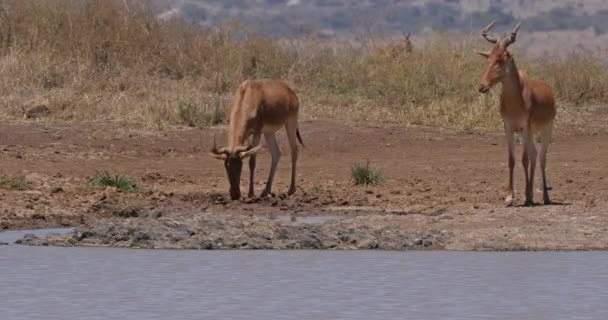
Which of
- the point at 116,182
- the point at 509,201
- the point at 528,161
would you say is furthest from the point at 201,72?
the point at 509,201

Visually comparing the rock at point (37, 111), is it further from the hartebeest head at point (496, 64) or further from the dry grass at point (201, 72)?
the hartebeest head at point (496, 64)

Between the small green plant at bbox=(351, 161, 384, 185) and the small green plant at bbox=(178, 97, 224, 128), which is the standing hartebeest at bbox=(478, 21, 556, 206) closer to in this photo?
the small green plant at bbox=(351, 161, 384, 185)

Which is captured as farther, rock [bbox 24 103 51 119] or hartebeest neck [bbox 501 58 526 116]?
rock [bbox 24 103 51 119]

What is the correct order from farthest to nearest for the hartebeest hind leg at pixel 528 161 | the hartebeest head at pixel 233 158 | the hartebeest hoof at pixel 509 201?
the hartebeest head at pixel 233 158 < the hartebeest hind leg at pixel 528 161 < the hartebeest hoof at pixel 509 201

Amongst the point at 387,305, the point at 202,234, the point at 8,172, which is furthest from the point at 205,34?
the point at 387,305

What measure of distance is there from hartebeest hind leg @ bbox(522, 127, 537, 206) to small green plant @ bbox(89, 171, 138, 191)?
4.24m

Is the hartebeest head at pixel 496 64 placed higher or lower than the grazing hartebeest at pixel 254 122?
higher

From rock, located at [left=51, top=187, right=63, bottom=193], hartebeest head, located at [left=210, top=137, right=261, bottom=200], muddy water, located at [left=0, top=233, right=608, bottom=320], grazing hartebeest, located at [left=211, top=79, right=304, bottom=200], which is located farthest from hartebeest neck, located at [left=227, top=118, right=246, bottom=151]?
Result: muddy water, located at [left=0, top=233, right=608, bottom=320]

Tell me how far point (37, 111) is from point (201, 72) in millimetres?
4006

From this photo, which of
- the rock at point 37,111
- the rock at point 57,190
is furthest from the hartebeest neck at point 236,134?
the rock at point 37,111

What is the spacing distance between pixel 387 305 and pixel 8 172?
25.7ft

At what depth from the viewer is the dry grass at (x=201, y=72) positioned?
71.7ft

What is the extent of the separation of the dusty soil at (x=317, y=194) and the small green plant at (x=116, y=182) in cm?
18

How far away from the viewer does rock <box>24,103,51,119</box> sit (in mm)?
20891
